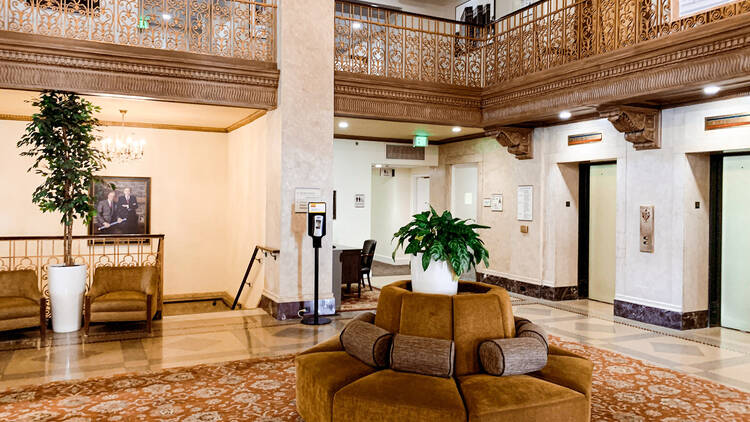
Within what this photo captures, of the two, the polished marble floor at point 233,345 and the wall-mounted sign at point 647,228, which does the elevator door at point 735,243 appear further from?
the wall-mounted sign at point 647,228

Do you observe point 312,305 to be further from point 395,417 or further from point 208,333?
point 395,417

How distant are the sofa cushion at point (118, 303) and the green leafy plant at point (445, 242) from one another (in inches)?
159

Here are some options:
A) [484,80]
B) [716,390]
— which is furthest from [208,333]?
[484,80]

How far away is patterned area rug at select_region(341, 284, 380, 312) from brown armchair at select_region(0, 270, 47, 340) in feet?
12.7

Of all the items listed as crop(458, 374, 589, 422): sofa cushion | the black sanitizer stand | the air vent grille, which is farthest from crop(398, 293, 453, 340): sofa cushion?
the air vent grille

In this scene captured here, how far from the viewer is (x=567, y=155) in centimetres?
903

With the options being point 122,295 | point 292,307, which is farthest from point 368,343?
point 122,295

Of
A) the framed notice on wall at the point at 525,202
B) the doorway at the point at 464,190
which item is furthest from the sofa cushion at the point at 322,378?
the doorway at the point at 464,190

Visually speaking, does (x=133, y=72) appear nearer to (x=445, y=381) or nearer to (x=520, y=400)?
(x=445, y=381)

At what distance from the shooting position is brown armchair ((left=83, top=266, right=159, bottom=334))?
652cm

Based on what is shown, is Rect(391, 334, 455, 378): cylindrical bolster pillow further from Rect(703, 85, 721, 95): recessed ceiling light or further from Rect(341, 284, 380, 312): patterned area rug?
Rect(703, 85, 721, 95): recessed ceiling light

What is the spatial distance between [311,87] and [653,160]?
4.81 m

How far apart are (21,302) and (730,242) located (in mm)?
8919

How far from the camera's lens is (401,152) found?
40.1ft
